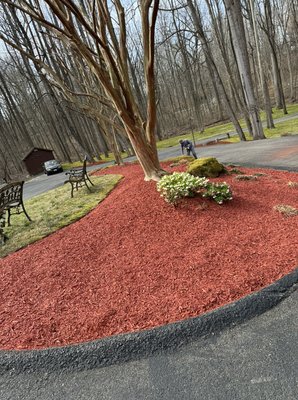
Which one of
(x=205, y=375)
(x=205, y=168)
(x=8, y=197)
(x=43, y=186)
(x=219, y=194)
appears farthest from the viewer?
(x=43, y=186)

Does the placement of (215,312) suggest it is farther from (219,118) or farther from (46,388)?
(219,118)

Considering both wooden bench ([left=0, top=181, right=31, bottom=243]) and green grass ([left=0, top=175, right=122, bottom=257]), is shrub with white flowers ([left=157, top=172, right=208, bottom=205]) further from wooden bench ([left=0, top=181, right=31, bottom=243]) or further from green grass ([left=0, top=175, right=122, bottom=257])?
wooden bench ([left=0, top=181, right=31, bottom=243])

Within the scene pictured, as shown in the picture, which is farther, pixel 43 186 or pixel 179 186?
pixel 43 186

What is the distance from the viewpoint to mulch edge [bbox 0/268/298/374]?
7.89 ft

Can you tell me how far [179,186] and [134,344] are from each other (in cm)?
316

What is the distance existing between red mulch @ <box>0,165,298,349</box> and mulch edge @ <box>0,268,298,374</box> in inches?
5.0

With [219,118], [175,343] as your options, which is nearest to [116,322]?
[175,343]

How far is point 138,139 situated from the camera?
6.74 meters

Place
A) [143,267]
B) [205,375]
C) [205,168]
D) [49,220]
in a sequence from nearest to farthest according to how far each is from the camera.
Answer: [205,375] → [143,267] → [49,220] → [205,168]

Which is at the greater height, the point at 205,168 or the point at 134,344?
the point at 205,168

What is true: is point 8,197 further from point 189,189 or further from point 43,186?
point 43,186

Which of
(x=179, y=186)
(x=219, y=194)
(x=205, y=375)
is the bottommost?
(x=205, y=375)

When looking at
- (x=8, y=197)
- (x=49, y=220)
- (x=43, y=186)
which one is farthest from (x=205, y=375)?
(x=43, y=186)

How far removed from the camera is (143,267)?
3666 mm
